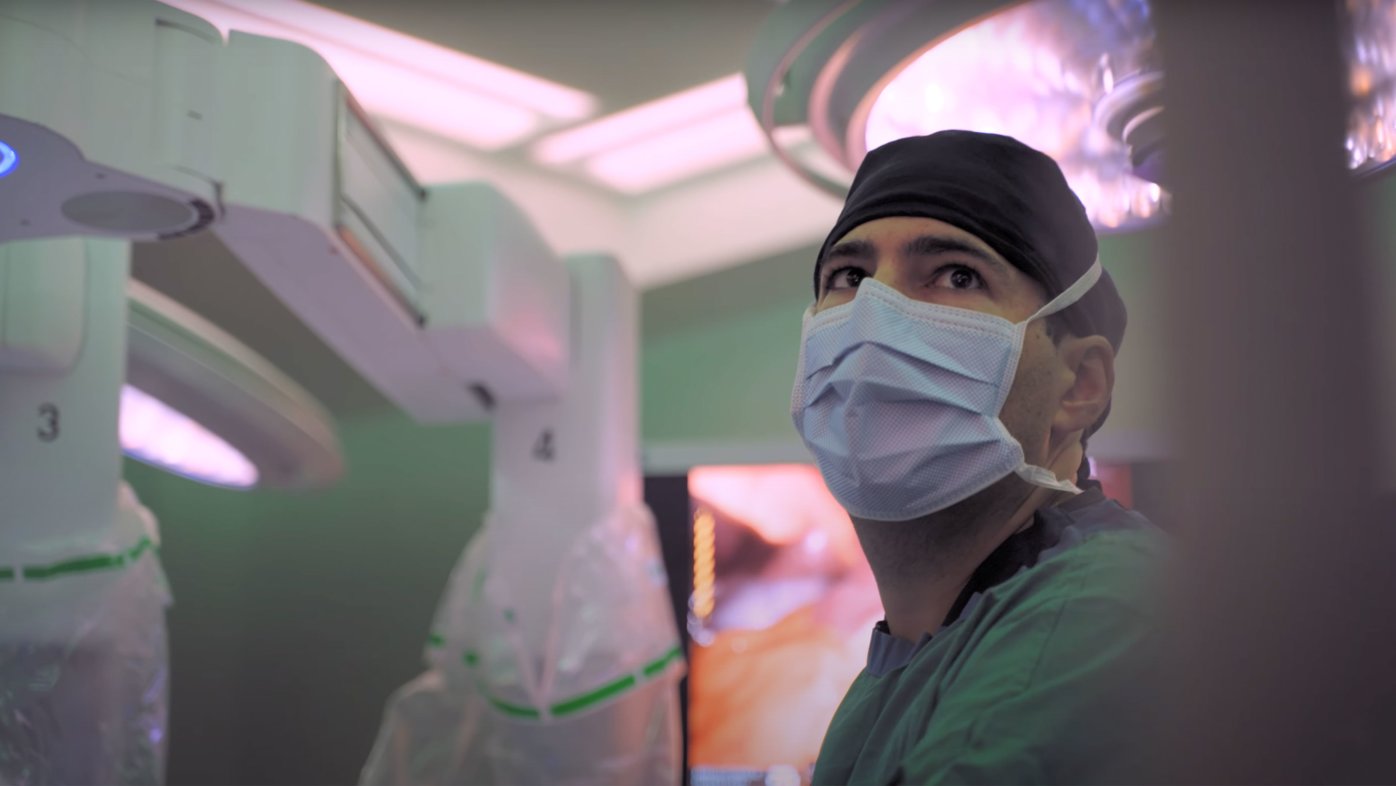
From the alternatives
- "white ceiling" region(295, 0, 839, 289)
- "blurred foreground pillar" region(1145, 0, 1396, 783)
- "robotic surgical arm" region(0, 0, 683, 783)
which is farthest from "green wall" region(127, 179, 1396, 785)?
"blurred foreground pillar" region(1145, 0, 1396, 783)

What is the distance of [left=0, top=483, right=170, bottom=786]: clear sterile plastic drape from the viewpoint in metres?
1.68

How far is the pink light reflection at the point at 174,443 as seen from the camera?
2.42 m

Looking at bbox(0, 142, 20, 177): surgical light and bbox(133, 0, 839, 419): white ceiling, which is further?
bbox(133, 0, 839, 419): white ceiling

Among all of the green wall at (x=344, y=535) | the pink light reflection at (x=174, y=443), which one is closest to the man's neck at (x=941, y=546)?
the pink light reflection at (x=174, y=443)

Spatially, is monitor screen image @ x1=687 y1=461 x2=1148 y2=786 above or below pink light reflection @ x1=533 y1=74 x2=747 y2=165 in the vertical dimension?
below

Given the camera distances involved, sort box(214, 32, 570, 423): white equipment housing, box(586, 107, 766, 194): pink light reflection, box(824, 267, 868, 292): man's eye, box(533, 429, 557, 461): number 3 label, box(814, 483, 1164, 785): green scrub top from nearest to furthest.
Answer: box(814, 483, 1164, 785): green scrub top < box(824, 267, 868, 292): man's eye < box(214, 32, 570, 423): white equipment housing < box(533, 429, 557, 461): number 3 label < box(586, 107, 766, 194): pink light reflection

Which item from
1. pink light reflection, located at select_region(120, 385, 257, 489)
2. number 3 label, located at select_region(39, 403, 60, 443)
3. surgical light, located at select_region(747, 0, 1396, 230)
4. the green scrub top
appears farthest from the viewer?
pink light reflection, located at select_region(120, 385, 257, 489)

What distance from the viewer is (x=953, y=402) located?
927mm

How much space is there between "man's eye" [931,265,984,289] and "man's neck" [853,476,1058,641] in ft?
0.52

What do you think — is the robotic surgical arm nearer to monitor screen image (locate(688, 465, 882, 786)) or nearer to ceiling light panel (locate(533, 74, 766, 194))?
monitor screen image (locate(688, 465, 882, 786))

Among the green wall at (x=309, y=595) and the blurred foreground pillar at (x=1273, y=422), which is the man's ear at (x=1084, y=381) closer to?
the blurred foreground pillar at (x=1273, y=422)

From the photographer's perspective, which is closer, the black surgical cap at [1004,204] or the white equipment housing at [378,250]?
the black surgical cap at [1004,204]

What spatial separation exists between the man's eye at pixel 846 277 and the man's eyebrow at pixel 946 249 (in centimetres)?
6

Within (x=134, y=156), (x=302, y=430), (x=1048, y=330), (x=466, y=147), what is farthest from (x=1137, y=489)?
(x=466, y=147)
